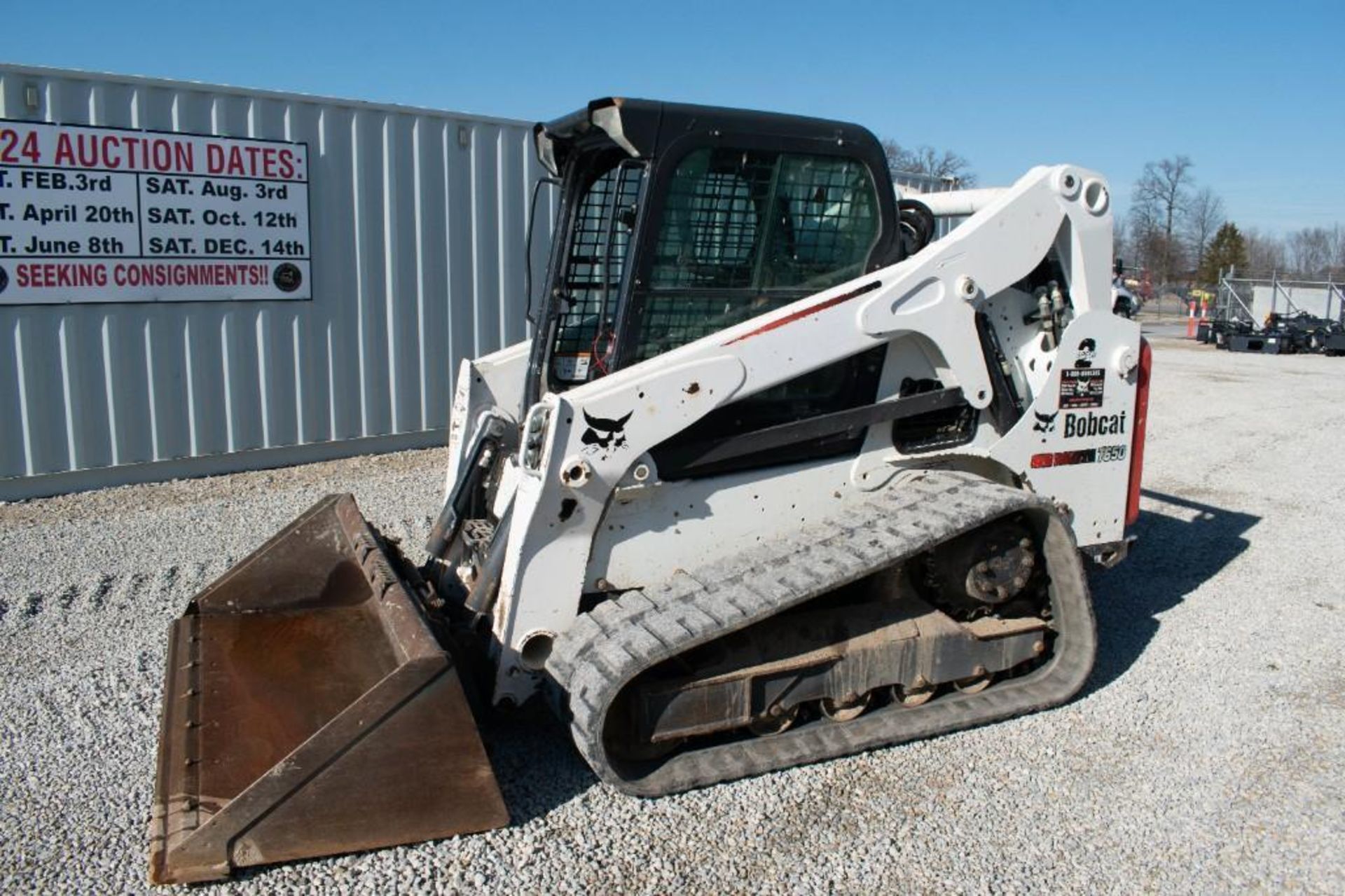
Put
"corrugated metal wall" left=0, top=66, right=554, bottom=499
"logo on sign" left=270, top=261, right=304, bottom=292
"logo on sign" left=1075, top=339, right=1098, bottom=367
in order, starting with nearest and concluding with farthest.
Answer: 1. "logo on sign" left=1075, top=339, right=1098, bottom=367
2. "corrugated metal wall" left=0, top=66, right=554, bottom=499
3. "logo on sign" left=270, top=261, right=304, bottom=292

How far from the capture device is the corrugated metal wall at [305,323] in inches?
324

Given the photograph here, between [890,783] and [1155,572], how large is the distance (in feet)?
11.5

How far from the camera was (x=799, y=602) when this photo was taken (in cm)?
399

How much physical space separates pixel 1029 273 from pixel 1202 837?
248 centimetres

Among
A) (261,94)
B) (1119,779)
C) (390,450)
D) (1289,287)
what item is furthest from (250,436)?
(1289,287)

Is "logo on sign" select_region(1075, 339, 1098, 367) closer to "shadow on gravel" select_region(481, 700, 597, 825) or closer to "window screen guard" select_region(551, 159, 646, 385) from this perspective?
"window screen guard" select_region(551, 159, 646, 385)

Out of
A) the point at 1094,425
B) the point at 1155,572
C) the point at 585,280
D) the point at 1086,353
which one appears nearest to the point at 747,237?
the point at 585,280

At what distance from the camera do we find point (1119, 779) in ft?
13.8

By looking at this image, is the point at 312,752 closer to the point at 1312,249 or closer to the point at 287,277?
the point at 287,277

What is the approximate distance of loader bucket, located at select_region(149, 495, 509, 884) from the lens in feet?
11.0

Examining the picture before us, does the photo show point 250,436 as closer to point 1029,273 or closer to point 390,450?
point 390,450

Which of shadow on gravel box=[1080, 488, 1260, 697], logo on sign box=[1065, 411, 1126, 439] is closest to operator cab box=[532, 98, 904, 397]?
logo on sign box=[1065, 411, 1126, 439]

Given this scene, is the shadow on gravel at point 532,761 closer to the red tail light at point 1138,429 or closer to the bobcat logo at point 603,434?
the bobcat logo at point 603,434

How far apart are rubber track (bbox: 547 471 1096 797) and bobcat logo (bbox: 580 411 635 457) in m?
0.56
